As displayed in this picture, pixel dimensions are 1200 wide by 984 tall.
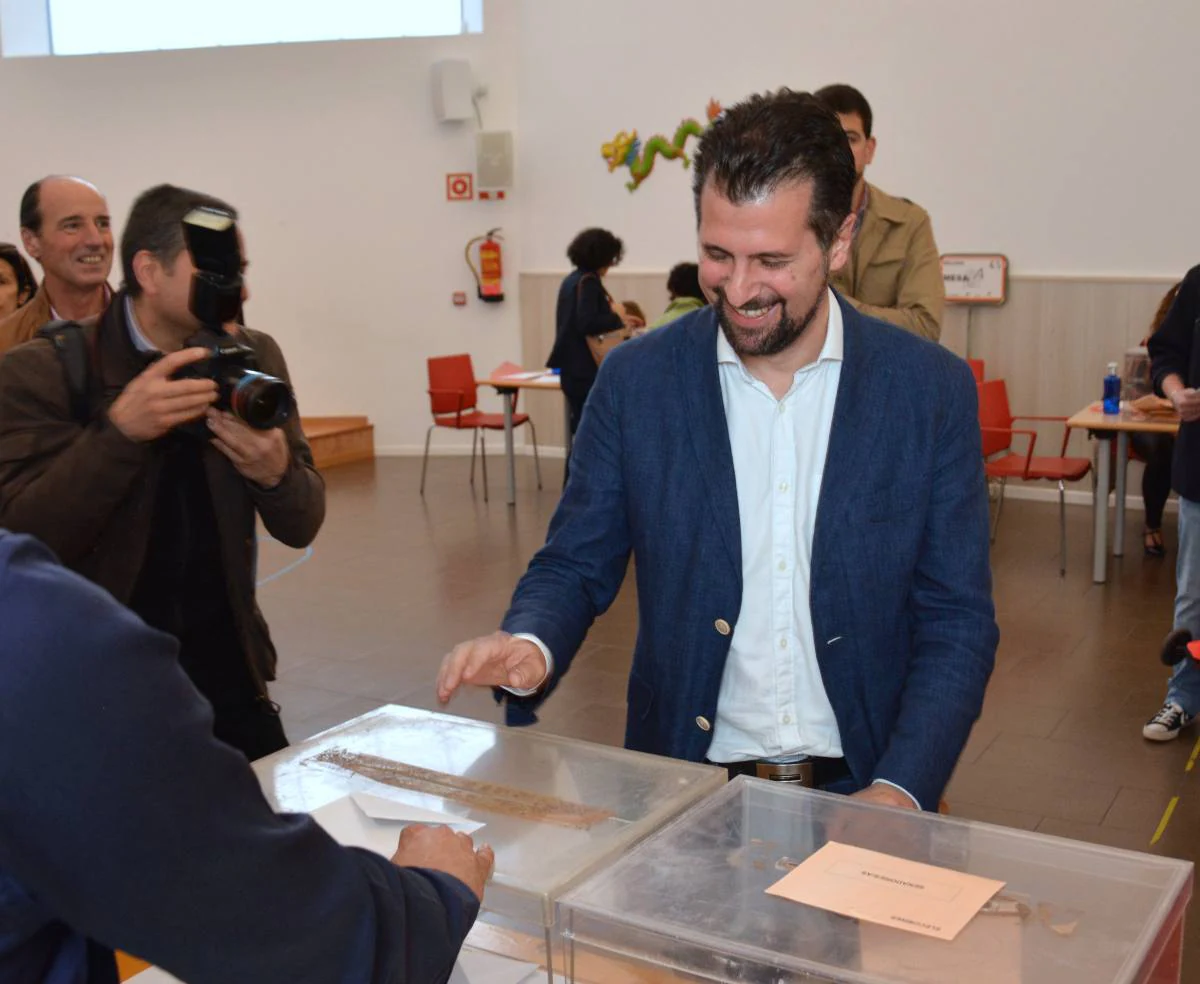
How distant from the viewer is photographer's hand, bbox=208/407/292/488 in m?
2.41

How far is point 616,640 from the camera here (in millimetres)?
6168

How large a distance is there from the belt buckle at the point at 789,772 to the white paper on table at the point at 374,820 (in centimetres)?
59

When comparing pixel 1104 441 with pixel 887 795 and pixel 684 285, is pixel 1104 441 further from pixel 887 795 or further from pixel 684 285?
pixel 887 795

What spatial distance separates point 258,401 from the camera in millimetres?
2334

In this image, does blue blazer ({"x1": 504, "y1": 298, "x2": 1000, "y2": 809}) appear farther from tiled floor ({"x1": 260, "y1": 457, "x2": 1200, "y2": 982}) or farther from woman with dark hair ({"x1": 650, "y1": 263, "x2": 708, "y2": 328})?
woman with dark hair ({"x1": 650, "y1": 263, "x2": 708, "y2": 328})

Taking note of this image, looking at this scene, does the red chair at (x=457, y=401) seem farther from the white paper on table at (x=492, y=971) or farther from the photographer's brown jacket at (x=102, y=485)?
the white paper on table at (x=492, y=971)

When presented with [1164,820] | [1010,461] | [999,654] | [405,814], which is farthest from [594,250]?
[405,814]

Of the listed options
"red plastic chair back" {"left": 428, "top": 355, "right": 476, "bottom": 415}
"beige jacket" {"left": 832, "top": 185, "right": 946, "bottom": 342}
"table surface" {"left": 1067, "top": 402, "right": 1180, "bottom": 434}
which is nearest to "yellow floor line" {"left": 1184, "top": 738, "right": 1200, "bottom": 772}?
"beige jacket" {"left": 832, "top": 185, "right": 946, "bottom": 342}

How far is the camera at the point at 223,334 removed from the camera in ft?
7.64

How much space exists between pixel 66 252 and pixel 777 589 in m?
2.31

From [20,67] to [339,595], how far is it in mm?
7042

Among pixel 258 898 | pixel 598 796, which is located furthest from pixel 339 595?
pixel 258 898

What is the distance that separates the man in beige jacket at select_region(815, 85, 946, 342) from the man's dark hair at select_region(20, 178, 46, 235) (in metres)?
2.09

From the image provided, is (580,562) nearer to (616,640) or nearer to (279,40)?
(616,640)
